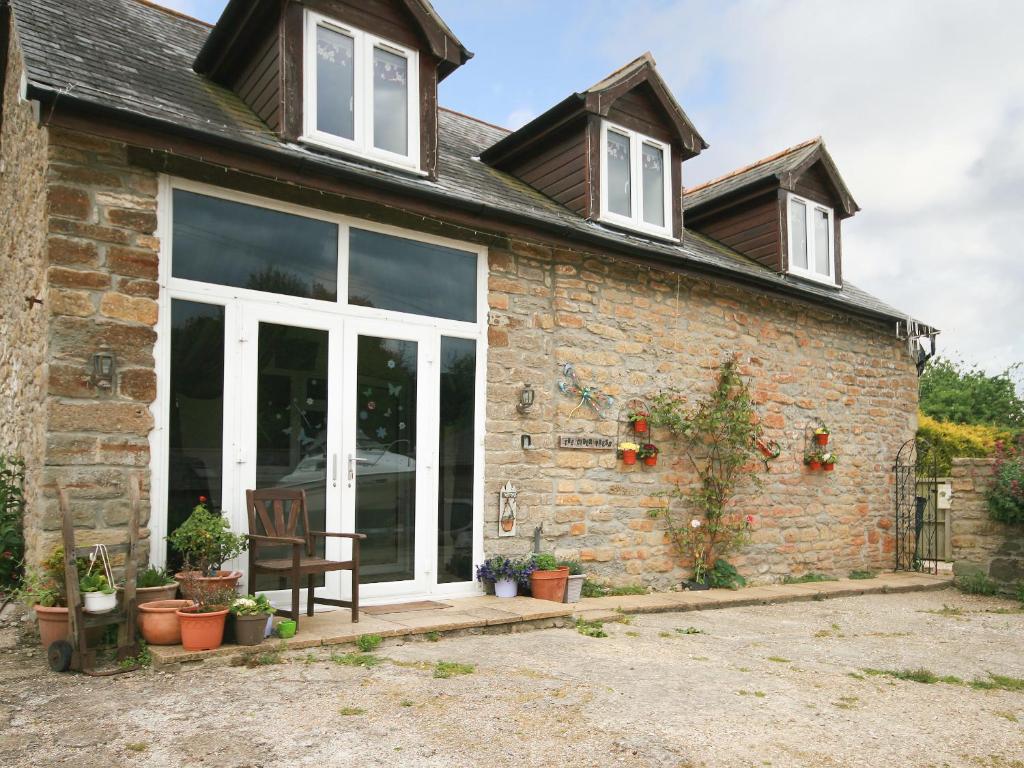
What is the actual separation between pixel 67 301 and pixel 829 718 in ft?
17.0

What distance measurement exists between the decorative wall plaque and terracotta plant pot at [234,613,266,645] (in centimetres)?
268

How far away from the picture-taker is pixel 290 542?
532 cm

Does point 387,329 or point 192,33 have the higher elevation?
point 192,33

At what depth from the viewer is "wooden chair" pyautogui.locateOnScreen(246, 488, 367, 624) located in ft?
18.1

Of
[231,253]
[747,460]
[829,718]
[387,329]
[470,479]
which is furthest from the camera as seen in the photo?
[747,460]

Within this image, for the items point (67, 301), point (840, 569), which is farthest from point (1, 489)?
point (840, 569)

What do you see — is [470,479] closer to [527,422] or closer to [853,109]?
[527,422]

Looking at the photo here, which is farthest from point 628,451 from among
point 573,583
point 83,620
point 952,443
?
point 952,443

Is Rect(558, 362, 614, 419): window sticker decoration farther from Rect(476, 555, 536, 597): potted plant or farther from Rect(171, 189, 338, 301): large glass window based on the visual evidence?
Rect(171, 189, 338, 301): large glass window

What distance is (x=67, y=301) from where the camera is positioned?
5223 mm

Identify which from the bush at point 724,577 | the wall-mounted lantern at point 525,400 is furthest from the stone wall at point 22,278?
the bush at point 724,577

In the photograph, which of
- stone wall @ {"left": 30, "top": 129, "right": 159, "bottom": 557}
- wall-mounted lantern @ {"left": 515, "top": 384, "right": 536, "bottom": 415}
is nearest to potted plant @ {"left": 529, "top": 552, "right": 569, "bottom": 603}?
wall-mounted lantern @ {"left": 515, "top": 384, "right": 536, "bottom": 415}

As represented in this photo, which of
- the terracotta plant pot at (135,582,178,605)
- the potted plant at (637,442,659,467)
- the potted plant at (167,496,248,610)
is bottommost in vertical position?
the terracotta plant pot at (135,582,178,605)

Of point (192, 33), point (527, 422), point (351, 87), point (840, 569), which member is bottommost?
point (840, 569)
